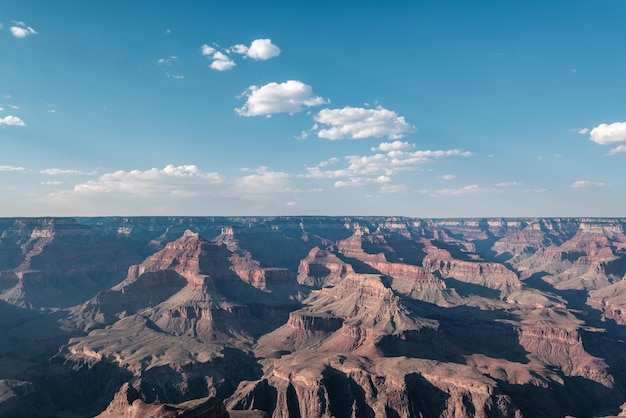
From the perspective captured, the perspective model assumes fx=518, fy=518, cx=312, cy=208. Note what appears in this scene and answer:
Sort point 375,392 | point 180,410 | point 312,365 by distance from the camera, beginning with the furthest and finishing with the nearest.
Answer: point 312,365 → point 375,392 → point 180,410

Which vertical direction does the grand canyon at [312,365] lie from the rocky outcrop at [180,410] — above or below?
below

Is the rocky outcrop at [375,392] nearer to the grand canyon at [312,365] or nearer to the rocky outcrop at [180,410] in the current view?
the grand canyon at [312,365]

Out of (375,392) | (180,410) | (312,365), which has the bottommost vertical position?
(375,392)

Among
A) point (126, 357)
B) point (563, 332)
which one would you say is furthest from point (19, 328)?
point (563, 332)

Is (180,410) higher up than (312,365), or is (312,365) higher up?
(180,410)

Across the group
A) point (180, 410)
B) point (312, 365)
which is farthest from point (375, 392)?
point (180, 410)

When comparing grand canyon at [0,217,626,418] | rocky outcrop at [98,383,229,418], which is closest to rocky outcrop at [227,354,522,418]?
grand canyon at [0,217,626,418]

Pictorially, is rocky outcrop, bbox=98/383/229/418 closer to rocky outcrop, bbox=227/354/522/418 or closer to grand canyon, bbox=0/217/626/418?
grand canyon, bbox=0/217/626/418

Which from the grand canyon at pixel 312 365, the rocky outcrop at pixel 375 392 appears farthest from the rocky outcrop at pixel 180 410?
the rocky outcrop at pixel 375 392

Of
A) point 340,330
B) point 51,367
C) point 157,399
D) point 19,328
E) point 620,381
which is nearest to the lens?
point 157,399

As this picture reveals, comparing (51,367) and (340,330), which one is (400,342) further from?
(51,367)

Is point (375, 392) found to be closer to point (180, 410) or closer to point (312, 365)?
point (312, 365)
